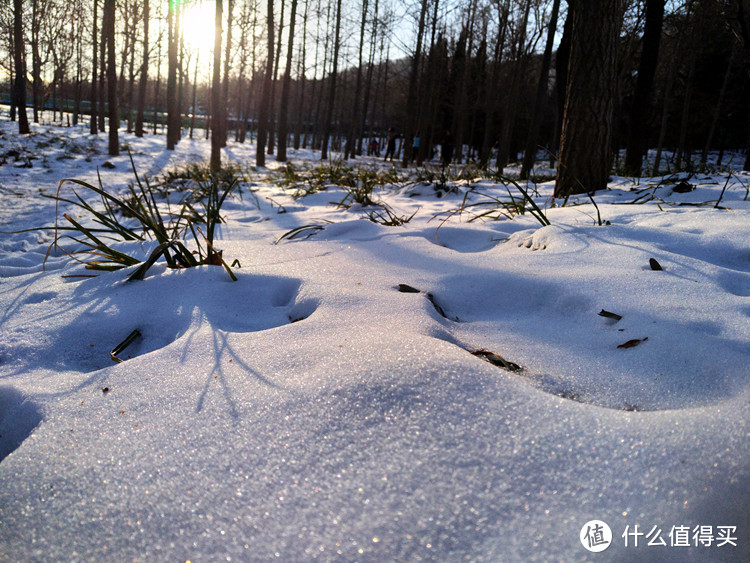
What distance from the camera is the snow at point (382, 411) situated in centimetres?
60

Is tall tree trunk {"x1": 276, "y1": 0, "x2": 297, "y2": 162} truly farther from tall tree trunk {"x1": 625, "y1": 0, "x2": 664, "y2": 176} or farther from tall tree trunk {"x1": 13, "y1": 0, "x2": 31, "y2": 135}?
tall tree trunk {"x1": 625, "y1": 0, "x2": 664, "y2": 176}

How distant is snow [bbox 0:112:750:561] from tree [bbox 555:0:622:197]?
2157 mm

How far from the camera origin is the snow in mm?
599

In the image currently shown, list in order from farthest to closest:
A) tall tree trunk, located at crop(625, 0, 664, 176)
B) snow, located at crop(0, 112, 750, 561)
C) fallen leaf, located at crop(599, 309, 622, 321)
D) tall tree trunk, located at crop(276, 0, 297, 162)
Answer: tall tree trunk, located at crop(276, 0, 297, 162) → tall tree trunk, located at crop(625, 0, 664, 176) → fallen leaf, located at crop(599, 309, 622, 321) → snow, located at crop(0, 112, 750, 561)

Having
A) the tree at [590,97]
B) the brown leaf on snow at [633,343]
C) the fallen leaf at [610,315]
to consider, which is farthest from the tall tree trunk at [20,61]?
the brown leaf on snow at [633,343]

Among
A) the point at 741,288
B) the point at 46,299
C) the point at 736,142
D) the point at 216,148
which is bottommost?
the point at 46,299

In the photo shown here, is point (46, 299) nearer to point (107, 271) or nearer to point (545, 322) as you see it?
point (107, 271)

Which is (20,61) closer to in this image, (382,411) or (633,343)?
(382,411)

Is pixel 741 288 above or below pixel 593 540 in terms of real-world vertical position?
above

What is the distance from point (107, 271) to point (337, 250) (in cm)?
99

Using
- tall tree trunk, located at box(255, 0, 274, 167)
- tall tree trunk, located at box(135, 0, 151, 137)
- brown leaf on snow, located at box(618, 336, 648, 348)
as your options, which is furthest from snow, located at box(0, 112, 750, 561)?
tall tree trunk, located at box(135, 0, 151, 137)

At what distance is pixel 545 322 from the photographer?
1300 millimetres

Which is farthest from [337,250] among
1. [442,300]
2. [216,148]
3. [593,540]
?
[216,148]

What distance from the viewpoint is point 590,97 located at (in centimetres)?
353
